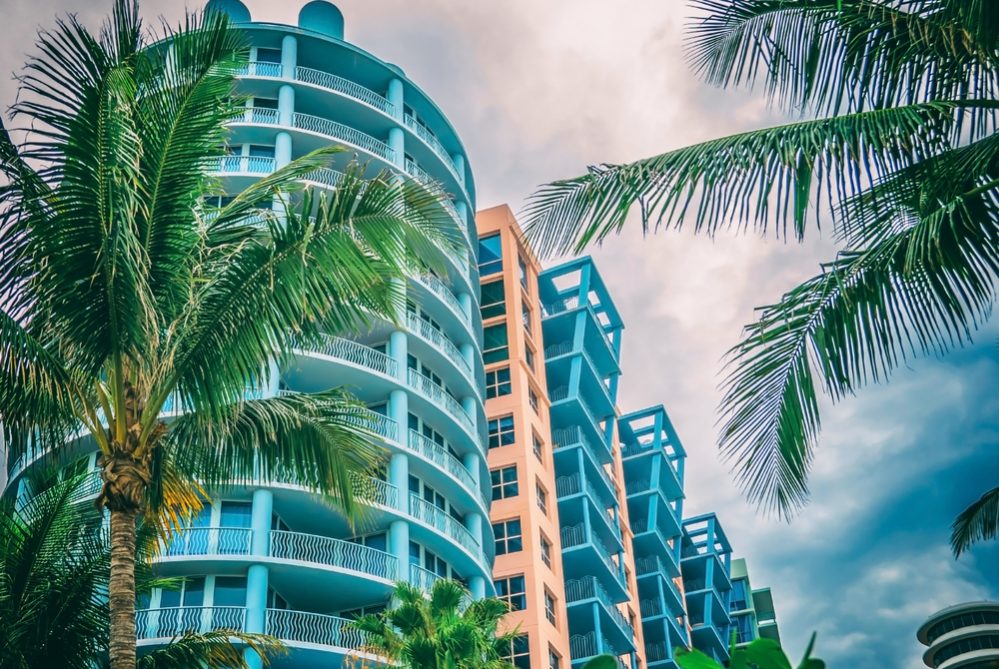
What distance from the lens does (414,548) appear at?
40.8 m

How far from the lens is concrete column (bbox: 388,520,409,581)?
37531mm

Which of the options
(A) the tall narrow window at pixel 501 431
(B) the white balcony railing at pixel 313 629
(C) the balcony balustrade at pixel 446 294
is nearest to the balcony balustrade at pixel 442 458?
(C) the balcony balustrade at pixel 446 294

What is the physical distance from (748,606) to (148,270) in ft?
310

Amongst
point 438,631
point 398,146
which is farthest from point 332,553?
point 398,146

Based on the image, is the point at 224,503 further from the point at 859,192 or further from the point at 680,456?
the point at 680,456

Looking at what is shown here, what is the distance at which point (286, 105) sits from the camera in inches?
1775

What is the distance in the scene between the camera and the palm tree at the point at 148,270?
Result: 12.8 m

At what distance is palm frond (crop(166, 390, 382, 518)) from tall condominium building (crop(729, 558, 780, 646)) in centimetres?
8018

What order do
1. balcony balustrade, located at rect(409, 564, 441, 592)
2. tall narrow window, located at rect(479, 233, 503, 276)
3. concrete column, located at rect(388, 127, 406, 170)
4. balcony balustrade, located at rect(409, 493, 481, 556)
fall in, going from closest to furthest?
balcony balustrade, located at rect(409, 564, 441, 592)
balcony balustrade, located at rect(409, 493, 481, 556)
concrete column, located at rect(388, 127, 406, 170)
tall narrow window, located at rect(479, 233, 503, 276)

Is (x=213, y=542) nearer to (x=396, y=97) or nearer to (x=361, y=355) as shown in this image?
(x=361, y=355)

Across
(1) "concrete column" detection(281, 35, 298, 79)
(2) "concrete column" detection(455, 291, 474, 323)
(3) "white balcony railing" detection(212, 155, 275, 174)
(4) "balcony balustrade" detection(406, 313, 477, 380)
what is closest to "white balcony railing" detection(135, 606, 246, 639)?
(4) "balcony balustrade" detection(406, 313, 477, 380)

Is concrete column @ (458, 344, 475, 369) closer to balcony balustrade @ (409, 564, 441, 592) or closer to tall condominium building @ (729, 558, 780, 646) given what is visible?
balcony balustrade @ (409, 564, 441, 592)

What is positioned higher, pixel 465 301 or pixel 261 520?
pixel 465 301

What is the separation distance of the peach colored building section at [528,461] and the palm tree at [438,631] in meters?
21.1
